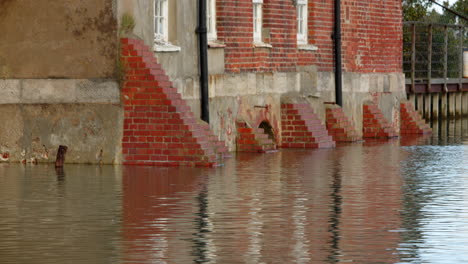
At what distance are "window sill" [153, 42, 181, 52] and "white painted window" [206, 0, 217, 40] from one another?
71.5 inches

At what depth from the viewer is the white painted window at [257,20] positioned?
2550cm

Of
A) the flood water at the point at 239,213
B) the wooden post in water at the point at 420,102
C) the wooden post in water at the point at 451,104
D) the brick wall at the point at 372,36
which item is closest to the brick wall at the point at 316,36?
the brick wall at the point at 372,36

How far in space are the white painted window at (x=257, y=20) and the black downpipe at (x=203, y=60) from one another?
3.08 metres

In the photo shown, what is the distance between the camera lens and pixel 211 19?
2373 cm

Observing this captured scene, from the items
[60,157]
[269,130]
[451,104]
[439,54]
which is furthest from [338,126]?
[451,104]

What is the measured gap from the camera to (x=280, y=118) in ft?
85.7

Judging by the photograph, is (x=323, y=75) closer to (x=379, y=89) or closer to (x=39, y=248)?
(x=379, y=89)

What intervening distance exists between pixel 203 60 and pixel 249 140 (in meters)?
2.13

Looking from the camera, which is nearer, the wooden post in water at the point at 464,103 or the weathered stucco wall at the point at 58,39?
the weathered stucco wall at the point at 58,39

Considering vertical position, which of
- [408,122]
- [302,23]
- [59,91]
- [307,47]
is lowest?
[408,122]

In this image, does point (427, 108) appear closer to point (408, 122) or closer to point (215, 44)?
point (408, 122)

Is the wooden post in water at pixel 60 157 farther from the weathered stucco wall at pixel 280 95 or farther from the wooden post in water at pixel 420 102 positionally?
the wooden post in water at pixel 420 102

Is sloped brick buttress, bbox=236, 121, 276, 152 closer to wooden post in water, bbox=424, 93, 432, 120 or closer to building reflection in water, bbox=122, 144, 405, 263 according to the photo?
building reflection in water, bbox=122, 144, 405, 263

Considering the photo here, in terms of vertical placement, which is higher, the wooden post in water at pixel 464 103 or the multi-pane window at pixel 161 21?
the multi-pane window at pixel 161 21
